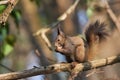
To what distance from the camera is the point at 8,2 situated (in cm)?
278

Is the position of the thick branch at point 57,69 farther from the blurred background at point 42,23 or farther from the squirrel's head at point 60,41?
the blurred background at point 42,23

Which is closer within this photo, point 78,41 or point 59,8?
point 78,41

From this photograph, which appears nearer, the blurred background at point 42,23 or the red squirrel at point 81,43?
the red squirrel at point 81,43

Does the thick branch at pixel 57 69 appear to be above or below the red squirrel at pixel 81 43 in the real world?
→ below

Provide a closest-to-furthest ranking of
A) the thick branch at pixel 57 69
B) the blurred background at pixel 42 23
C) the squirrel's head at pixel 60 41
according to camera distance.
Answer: the thick branch at pixel 57 69 → the squirrel's head at pixel 60 41 → the blurred background at pixel 42 23

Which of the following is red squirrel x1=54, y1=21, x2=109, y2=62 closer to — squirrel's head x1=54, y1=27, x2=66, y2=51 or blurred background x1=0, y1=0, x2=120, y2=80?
squirrel's head x1=54, y1=27, x2=66, y2=51

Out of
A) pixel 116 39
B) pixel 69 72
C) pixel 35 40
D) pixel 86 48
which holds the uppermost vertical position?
pixel 35 40

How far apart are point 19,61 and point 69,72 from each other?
6219 millimetres

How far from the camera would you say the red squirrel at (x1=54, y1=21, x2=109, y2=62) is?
3.12 meters

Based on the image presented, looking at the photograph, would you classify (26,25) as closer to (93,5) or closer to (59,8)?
(59,8)

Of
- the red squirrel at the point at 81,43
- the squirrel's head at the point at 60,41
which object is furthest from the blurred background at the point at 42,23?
the squirrel's head at the point at 60,41

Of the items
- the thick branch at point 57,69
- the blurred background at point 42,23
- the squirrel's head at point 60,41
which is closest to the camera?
the thick branch at point 57,69

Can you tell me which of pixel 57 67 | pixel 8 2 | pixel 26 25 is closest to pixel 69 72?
pixel 57 67

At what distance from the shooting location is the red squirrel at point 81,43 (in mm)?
3121
